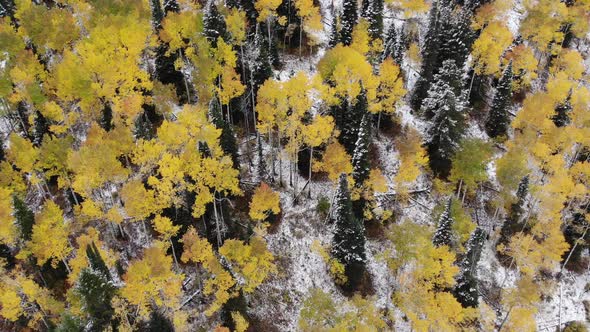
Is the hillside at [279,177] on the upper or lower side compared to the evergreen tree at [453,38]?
lower

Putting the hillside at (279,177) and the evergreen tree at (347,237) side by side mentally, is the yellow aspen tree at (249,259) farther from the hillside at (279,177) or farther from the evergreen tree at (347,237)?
the evergreen tree at (347,237)

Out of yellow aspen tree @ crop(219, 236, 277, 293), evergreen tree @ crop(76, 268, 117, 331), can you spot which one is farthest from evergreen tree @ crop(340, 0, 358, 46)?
evergreen tree @ crop(76, 268, 117, 331)

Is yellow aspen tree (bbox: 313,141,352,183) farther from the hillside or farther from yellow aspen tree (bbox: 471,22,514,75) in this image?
yellow aspen tree (bbox: 471,22,514,75)

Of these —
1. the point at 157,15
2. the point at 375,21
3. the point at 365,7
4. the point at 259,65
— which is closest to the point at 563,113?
the point at 375,21

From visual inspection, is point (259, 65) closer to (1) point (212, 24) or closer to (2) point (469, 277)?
(1) point (212, 24)

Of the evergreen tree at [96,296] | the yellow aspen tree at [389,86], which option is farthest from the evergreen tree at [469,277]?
the evergreen tree at [96,296]

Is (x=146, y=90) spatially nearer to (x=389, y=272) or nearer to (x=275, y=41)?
(x=275, y=41)
